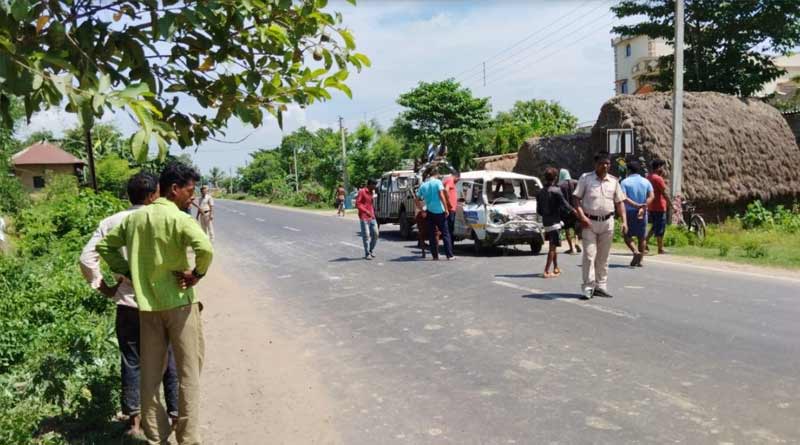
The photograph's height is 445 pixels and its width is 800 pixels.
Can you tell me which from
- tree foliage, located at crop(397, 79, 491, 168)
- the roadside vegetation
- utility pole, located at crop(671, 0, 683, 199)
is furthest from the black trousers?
tree foliage, located at crop(397, 79, 491, 168)

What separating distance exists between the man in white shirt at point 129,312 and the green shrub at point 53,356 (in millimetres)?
342

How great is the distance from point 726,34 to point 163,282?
22729mm

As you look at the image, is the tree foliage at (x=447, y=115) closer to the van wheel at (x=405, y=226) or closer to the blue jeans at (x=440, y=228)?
the van wheel at (x=405, y=226)

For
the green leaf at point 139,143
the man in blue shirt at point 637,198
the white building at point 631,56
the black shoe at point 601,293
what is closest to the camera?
the green leaf at point 139,143

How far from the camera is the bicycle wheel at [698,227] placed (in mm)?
15288

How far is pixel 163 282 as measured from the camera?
4.05m

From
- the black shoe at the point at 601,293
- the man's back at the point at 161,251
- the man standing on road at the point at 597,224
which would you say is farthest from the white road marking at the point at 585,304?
the man's back at the point at 161,251

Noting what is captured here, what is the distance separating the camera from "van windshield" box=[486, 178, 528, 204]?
48.6 feet

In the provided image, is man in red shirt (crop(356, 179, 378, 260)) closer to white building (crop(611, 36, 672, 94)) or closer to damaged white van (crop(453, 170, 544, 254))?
damaged white van (crop(453, 170, 544, 254))

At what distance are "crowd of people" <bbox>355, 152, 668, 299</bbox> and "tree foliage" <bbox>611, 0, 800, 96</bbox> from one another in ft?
29.3

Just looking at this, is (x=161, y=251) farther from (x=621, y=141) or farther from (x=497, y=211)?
(x=621, y=141)

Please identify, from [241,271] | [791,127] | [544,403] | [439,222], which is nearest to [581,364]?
[544,403]

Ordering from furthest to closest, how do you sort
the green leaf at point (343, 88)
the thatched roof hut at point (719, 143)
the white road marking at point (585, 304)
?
the thatched roof hut at point (719, 143), the white road marking at point (585, 304), the green leaf at point (343, 88)

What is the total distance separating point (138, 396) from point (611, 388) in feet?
11.6
